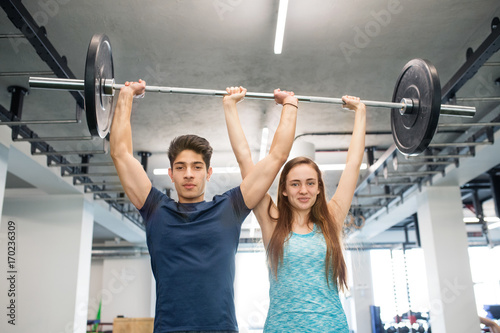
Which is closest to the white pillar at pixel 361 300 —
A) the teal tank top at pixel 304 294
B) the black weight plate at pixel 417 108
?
the black weight plate at pixel 417 108

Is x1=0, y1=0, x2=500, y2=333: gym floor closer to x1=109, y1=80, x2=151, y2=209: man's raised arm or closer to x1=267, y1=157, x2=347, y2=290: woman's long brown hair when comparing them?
x1=267, y1=157, x2=347, y2=290: woman's long brown hair

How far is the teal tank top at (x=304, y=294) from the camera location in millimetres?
1367

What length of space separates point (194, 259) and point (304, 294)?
1.20 feet

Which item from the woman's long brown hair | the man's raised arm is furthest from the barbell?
the woman's long brown hair

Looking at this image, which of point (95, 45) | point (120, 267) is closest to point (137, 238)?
point (120, 267)

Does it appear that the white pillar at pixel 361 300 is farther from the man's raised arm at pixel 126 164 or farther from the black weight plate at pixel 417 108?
the man's raised arm at pixel 126 164

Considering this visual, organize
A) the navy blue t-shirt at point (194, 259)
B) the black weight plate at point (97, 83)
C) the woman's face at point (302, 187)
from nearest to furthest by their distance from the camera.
A: the navy blue t-shirt at point (194, 259) < the woman's face at point (302, 187) < the black weight plate at point (97, 83)

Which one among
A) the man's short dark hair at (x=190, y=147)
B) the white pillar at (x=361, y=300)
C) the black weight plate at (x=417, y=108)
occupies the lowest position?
the white pillar at (x=361, y=300)

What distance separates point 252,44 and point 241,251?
937 cm

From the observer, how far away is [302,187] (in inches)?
63.2

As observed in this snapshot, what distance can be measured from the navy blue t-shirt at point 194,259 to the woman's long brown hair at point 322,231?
0.50ft

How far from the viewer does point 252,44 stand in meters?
3.58

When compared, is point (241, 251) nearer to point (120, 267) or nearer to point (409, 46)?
point (120, 267)

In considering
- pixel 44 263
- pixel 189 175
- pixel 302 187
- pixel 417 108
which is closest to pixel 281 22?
pixel 417 108
